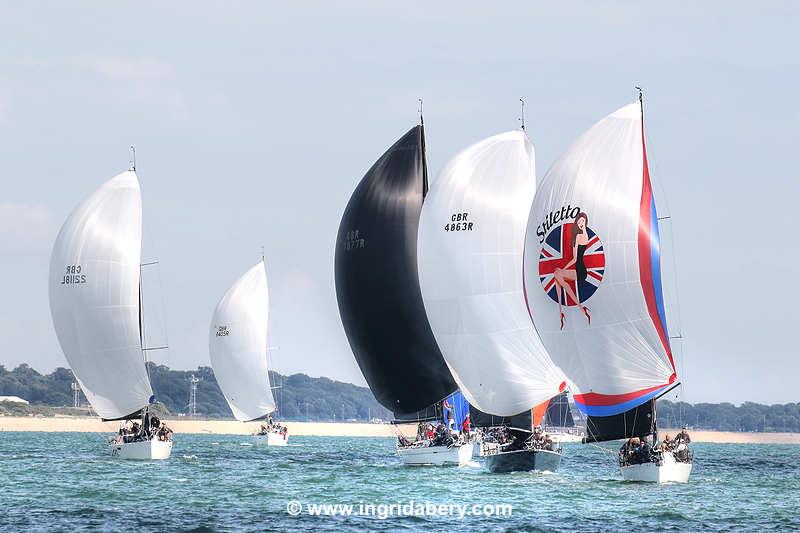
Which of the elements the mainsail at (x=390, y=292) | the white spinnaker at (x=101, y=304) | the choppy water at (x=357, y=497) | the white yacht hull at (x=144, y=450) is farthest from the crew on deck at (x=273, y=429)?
the mainsail at (x=390, y=292)

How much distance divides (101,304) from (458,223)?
17.4 meters

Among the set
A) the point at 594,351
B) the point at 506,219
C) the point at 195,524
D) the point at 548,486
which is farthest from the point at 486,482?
the point at 195,524

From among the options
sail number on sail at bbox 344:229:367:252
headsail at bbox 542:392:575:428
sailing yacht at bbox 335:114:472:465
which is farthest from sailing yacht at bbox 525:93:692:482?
headsail at bbox 542:392:575:428

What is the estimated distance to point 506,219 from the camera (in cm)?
5700

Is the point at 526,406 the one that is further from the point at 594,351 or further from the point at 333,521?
the point at 333,521

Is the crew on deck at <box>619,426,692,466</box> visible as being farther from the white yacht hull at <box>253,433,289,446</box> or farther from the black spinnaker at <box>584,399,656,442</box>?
the white yacht hull at <box>253,433,289,446</box>

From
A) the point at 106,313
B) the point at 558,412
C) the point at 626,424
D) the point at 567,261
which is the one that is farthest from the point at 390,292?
the point at 558,412

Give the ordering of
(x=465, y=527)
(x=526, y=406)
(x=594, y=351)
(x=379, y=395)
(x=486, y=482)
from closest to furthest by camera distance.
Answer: (x=465, y=527)
(x=594, y=351)
(x=486, y=482)
(x=526, y=406)
(x=379, y=395)

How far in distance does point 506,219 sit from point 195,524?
76.5ft

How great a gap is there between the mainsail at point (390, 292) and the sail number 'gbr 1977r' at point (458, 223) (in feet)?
19.3

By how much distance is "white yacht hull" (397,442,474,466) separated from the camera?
204 ft

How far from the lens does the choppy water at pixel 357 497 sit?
38.4 metres

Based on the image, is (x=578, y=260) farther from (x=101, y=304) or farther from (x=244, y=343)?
(x=244, y=343)

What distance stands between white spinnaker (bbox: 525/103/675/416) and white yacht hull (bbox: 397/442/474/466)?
14.0 meters
